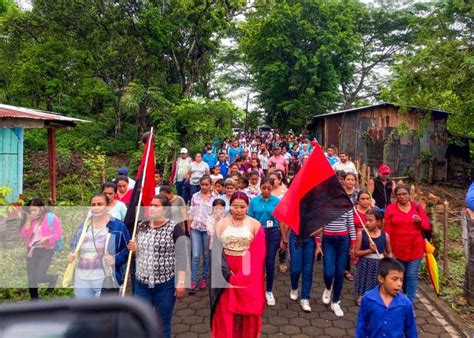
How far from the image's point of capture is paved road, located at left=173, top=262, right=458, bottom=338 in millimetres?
4660

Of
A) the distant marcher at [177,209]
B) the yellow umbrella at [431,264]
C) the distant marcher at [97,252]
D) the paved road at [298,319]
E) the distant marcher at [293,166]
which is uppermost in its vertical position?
the distant marcher at [293,166]

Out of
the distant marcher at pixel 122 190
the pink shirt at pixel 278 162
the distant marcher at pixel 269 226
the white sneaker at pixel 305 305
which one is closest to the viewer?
the white sneaker at pixel 305 305

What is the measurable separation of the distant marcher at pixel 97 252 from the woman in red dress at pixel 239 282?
102cm

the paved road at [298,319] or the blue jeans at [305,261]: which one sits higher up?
the blue jeans at [305,261]

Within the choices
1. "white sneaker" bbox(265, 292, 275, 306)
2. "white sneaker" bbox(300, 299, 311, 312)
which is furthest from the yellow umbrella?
"white sneaker" bbox(265, 292, 275, 306)

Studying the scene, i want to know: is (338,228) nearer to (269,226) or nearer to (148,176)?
(269,226)

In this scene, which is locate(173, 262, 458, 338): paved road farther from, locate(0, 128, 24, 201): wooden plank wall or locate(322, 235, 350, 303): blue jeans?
locate(0, 128, 24, 201): wooden plank wall

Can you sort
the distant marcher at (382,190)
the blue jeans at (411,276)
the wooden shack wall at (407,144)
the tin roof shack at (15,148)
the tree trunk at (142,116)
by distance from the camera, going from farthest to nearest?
1. the tree trunk at (142,116)
2. the wooden shack wall at (407,144)
3. the tin roof shack at (15,148)
4. the distant marcher at (382,190)
5. the blue jeans at (411,276)

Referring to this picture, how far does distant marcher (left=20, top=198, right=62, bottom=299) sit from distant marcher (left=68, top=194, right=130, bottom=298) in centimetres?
99

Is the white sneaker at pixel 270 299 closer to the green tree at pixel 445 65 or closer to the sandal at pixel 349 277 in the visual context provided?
the sandal at pixel 349 277

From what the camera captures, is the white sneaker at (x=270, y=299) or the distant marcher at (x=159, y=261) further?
the white sneaker at (x=270, y=299)

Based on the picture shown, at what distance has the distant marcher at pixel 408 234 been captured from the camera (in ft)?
15.4

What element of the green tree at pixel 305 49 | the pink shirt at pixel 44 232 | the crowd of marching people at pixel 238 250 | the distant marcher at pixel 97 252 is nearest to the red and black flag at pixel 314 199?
the crowd of marching people at pixel 238 250

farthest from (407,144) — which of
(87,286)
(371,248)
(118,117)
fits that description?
(87,286)
